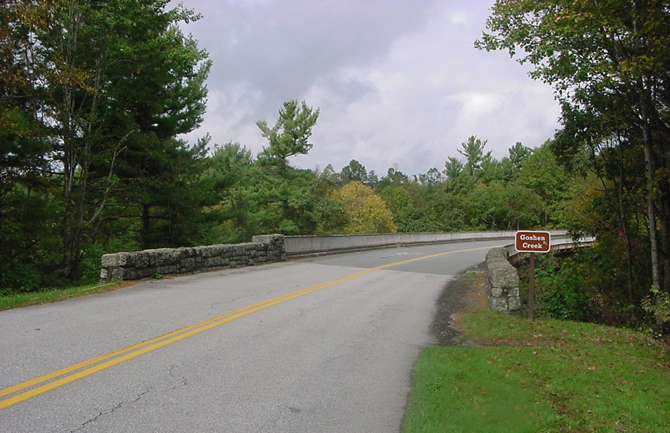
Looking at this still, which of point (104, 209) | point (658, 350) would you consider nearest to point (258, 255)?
point (104, 209)

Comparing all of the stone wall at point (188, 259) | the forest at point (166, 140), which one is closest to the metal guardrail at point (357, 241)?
the stone wall at point (188, 259)

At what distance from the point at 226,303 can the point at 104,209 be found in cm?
1107

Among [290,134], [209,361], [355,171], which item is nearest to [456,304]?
[209,361]

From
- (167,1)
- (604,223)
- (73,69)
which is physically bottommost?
(604,223)

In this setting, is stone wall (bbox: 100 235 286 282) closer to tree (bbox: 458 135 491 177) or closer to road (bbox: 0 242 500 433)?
road (bbox: 0 242 500 433)

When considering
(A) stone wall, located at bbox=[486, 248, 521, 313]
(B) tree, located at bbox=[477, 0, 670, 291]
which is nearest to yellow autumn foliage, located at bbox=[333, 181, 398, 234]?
(B) tree, located at bbox=[477, 0, 670, 291]

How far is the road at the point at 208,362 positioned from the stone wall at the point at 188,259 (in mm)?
1297

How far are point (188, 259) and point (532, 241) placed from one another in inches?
345

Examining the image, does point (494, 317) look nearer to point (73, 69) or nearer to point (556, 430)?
point (556, 430)

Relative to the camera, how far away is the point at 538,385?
4805mm

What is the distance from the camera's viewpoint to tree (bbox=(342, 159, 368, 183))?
169025 mm

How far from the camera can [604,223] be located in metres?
14.9

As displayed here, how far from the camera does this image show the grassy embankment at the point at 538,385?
3877 millimetres

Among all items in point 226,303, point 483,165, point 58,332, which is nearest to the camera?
point 58,332
